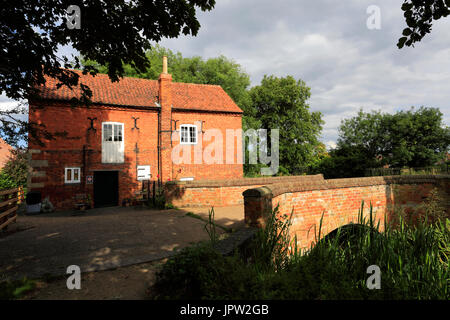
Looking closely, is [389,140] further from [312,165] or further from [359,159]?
[312,165]

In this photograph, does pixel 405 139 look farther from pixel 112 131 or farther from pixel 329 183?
pixel 112 131

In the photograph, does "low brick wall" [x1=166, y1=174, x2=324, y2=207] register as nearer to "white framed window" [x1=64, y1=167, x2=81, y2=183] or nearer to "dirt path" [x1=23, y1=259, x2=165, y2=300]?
"dirt path" [x1=23, y1=259, x2=165, y2=300]

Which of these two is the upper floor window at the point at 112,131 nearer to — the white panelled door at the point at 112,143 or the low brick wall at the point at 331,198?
the white panelled door at the point at 112,143

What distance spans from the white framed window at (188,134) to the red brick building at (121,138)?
7cm

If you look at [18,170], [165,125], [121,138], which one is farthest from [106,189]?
[18,170]

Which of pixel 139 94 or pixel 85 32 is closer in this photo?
pixel 85 32

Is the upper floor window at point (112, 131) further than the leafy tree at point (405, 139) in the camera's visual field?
No

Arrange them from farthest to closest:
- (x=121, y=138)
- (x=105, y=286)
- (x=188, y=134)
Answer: (x=188, y=134), (x=121, y=138), (x=105, y=286)

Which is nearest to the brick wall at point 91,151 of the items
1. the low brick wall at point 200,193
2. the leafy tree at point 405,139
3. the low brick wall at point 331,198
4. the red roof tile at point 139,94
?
the red roof tile at point 139,94

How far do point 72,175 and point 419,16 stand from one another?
1603 cm

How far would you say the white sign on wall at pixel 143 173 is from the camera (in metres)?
15.1

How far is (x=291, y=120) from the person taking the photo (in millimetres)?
25891
